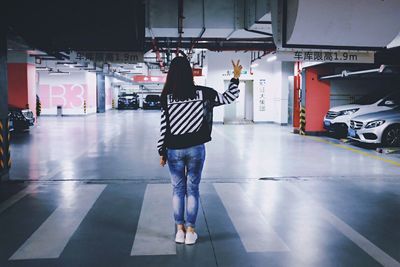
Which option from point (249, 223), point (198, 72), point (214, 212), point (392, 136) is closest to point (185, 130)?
point (249, 223)

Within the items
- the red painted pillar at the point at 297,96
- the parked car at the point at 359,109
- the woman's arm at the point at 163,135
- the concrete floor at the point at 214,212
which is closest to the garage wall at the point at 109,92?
the red painted pillar at the point at 297,96

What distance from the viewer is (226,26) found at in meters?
9.85

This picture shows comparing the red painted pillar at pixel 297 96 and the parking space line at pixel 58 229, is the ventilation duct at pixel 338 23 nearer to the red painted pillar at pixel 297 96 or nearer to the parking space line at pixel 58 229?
the parking space line at pixel 58 229

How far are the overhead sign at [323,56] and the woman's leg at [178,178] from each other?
23.1 ft

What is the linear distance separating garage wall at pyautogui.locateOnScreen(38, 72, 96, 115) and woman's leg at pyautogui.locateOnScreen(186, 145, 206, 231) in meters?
29.0

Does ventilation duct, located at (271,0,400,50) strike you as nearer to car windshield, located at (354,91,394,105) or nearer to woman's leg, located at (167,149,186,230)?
woman's leg, located at (167,149,186,230)

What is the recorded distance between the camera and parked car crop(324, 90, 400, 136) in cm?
1293

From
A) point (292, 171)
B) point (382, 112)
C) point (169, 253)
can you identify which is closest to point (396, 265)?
point (169, 253)

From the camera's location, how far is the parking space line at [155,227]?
4.01 m

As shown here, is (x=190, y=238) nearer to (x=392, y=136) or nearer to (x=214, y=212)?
(x=214, y=212)

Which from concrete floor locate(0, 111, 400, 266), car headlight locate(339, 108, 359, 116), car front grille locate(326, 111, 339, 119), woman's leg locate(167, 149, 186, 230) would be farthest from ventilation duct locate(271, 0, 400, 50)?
car front grille locate(326, 111, 339, 119)

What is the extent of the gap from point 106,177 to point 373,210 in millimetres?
4722

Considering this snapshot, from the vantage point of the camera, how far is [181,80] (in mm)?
4020

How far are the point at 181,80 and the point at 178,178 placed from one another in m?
1.00
